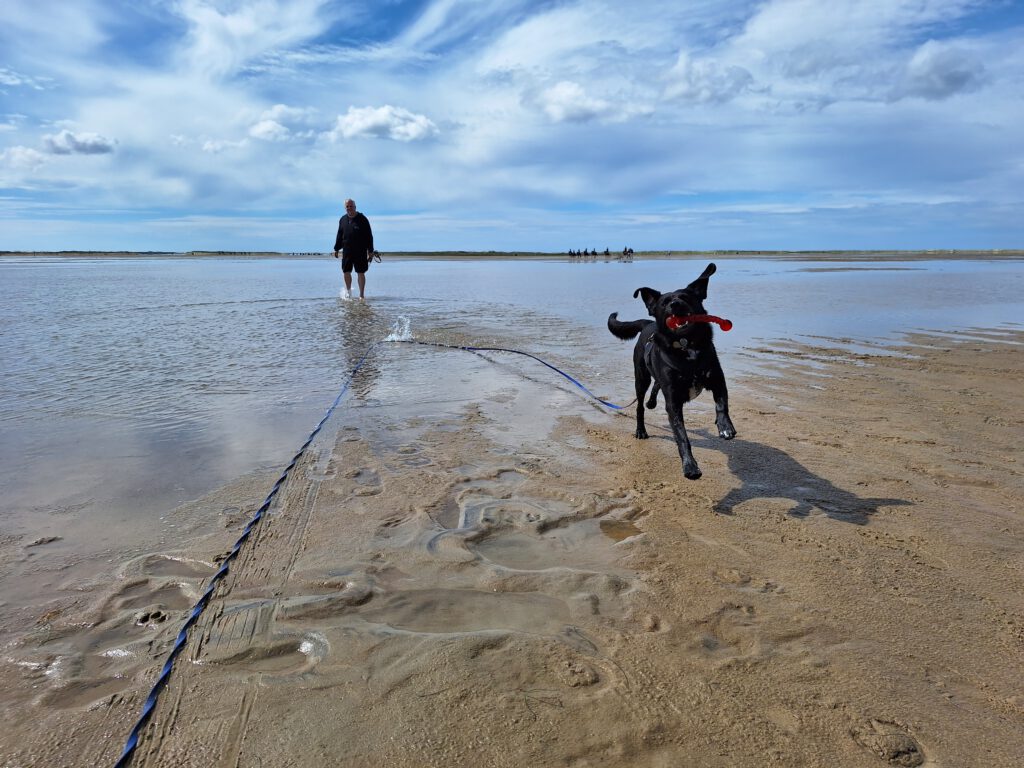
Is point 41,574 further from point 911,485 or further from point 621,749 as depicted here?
point 911,485

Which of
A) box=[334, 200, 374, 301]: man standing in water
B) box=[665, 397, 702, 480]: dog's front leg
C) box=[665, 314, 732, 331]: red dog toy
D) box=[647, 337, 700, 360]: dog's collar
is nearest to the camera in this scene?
box=[665, 397, 702, 480]: dog's front leg

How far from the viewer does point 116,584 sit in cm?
276

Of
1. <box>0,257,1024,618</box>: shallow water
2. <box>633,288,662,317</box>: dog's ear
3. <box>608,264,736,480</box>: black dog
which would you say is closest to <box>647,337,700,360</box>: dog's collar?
<box>608,264,736,480</box>: black dog

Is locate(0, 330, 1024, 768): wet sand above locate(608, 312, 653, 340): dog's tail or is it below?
below

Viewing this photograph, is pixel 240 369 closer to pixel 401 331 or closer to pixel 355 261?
pixel 401 331

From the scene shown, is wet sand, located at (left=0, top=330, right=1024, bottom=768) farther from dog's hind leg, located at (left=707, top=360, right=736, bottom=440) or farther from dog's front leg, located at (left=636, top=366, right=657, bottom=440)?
dog's front leg, located at (left=636, top=366, right=657, bottom=440)

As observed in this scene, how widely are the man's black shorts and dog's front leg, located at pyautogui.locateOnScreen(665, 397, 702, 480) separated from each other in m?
14.0

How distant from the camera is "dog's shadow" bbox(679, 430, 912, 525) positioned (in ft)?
11.9

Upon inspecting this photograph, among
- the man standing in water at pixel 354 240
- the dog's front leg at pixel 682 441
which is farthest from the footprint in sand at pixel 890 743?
the man standing in water at pixel 354 240

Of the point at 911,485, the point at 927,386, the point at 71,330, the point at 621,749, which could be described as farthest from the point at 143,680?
the point at 71,330

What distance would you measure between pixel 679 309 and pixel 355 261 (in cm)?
1408

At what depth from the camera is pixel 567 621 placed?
2529 mm

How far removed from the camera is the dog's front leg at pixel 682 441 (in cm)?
389

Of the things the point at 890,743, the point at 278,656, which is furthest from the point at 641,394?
the point at 278,656
